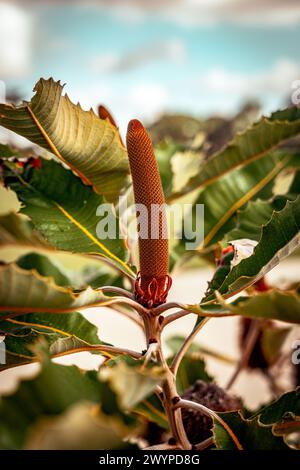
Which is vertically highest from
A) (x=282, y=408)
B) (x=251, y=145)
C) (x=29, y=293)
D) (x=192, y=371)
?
(x=251, y=145)

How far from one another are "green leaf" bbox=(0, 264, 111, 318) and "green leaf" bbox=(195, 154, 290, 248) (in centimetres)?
56

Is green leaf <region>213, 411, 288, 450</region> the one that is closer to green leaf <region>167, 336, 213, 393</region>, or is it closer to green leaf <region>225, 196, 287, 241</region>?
green leaf <region>225, 196, 287, 241</region>

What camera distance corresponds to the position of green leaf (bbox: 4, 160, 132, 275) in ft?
2.95

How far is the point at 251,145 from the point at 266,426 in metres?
0.54

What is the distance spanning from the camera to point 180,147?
54.6 inches

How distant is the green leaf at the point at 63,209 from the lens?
899 mm

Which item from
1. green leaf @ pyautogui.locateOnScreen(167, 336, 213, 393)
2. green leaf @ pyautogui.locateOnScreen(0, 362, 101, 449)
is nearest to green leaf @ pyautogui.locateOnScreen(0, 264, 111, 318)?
green leaf @ pyautogui.locateOnScreen(0, 362, 101, 449)

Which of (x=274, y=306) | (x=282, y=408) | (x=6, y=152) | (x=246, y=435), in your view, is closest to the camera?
(x=274, y=306)

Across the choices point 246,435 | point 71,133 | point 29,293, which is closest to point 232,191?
point 71,133

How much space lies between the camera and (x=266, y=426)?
0.64 m

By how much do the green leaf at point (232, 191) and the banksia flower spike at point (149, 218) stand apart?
0.37 m

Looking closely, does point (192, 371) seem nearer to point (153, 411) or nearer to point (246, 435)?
point (153, 411)
